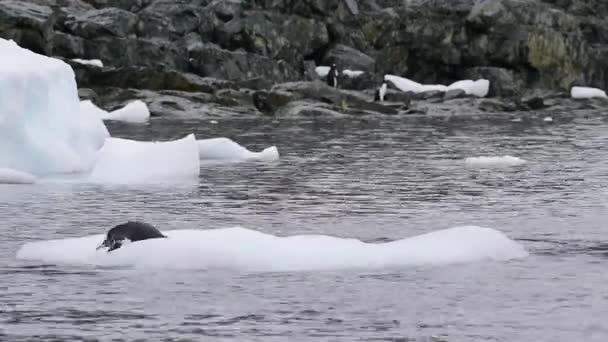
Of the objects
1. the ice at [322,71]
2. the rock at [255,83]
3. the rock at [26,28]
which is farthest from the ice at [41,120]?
the ice at [322,71]

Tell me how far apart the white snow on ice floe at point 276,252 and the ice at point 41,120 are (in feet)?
24.7

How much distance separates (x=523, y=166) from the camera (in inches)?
929

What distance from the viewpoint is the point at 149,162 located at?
2066cm

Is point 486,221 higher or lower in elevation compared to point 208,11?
lower

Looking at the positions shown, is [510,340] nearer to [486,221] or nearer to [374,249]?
[374,249]

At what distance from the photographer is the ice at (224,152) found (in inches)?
977

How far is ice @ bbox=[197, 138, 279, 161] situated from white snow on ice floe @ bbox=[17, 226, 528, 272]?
12095mm

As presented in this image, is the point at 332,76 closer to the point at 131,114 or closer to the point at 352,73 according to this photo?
the point at 352,73

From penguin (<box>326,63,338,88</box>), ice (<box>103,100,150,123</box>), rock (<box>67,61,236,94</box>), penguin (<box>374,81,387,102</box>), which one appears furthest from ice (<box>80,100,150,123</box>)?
penguin (<box>326,63,338,88</box>)

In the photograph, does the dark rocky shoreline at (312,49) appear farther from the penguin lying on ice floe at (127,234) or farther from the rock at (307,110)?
the penguin lying on ice floe at (127,234)

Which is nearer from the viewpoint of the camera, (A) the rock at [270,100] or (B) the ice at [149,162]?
(B) the ice at [149,162]

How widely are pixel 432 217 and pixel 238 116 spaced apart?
27.8 m

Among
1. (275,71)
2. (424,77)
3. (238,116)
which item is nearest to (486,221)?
(238,116)

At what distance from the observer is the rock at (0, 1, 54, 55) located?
4816 cm
